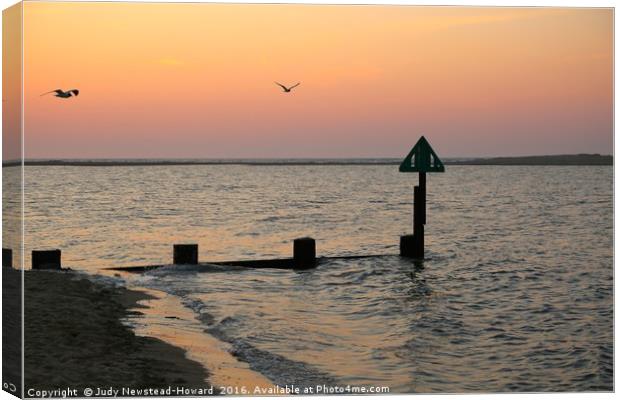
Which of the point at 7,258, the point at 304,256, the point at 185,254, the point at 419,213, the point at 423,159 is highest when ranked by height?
the point at 423,159

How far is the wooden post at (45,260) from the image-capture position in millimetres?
18688

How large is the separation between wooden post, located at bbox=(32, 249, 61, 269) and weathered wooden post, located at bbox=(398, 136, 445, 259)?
816cm

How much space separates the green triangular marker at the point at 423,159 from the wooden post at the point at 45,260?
8310 mm

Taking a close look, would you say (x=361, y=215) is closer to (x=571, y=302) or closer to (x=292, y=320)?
(x=571, y=302)

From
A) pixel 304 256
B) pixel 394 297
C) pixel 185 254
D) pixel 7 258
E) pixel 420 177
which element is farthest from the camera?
pixel 420 177

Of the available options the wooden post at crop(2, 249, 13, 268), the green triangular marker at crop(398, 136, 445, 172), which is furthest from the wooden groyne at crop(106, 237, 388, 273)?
the wooden post at crop(2, 249, 13, 268)

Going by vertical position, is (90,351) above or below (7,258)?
below

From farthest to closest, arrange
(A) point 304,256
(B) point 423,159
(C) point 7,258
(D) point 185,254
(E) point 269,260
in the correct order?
(A) point 304,256 < (E) point 269,260 < (B) point 423,159 < (D) point 185,254 < (C) point 7,258

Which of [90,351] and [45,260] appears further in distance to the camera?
[45,260]

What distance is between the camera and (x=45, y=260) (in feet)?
61.6

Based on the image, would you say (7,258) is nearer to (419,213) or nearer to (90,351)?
(90,351)

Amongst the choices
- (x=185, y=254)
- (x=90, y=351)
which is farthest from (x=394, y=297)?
(x=90, y=351)

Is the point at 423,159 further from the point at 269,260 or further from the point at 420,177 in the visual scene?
the point at 269,260

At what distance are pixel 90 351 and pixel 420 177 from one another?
12.7 m
